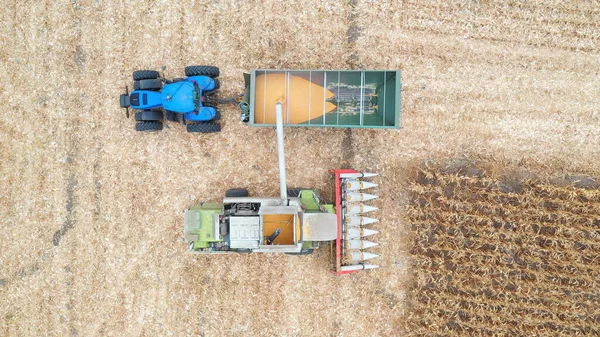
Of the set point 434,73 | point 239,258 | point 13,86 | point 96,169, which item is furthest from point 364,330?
point 13,86

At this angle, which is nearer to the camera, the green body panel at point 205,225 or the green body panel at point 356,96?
the green body panel at point 205,225

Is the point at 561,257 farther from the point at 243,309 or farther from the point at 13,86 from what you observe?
the point at 13,86

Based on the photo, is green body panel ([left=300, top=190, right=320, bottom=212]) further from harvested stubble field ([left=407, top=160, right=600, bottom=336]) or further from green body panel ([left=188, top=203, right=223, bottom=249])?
harvested stubble field ([left=407, top=160, right=600, bottom=336])

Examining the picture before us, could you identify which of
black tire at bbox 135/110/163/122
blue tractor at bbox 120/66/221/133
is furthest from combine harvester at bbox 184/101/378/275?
black tire at bbox 135/110/163/122

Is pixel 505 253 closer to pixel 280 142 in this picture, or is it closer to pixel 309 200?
pixel 309 200

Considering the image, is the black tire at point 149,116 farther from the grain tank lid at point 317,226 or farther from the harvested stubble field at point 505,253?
the harvested stubble field at point 505,253

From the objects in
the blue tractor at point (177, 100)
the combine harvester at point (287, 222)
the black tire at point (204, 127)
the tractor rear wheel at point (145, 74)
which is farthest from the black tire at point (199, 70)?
the combine harvester at point (287, 222)

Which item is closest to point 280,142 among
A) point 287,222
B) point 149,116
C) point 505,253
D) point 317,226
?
point 287,222
